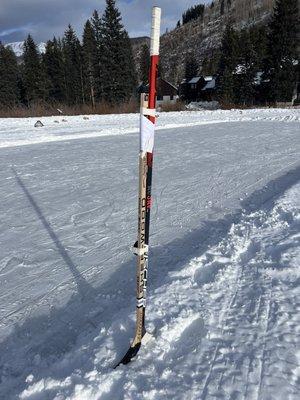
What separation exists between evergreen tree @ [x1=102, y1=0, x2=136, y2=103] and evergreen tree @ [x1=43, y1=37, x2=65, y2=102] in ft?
48.4

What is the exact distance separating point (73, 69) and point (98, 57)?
10924 mm

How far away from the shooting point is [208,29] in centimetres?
14250

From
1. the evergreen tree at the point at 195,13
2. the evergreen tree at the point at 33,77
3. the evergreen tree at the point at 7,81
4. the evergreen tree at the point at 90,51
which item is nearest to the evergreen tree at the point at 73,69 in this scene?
the evergreen tree at the point at 90,51

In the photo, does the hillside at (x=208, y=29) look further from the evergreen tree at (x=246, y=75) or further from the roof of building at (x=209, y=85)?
the evergreen tree at (x=246, y=75)

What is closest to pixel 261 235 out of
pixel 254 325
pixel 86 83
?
pixel 254 325

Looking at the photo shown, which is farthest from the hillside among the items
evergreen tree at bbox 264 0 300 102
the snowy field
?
the snowy field

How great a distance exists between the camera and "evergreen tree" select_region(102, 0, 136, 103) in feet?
149

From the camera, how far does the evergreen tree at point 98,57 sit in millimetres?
47812

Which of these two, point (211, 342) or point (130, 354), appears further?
point (211, 342)

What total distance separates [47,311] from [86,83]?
55.9 meters

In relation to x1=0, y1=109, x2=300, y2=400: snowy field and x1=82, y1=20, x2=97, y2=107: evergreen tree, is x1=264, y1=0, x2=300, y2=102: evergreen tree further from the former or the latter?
x1=0, y1=109, x2=300, y2=400: snowy field

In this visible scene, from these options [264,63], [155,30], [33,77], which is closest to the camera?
[155,30]

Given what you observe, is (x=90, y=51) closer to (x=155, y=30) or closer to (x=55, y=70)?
(x=55, y=70)

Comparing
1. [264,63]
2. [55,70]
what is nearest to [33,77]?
[55,70]
